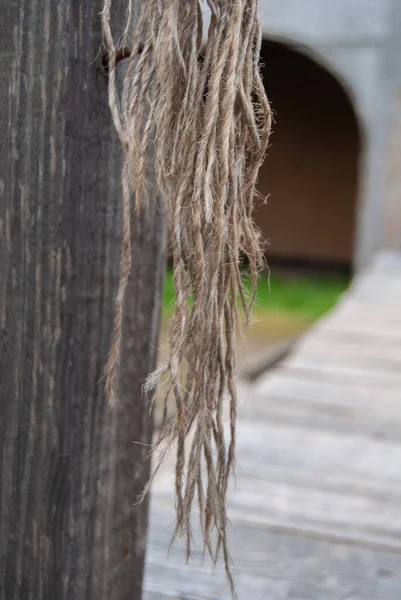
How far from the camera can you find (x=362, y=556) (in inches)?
60.8

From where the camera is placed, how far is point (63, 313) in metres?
0.91

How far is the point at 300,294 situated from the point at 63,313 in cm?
977

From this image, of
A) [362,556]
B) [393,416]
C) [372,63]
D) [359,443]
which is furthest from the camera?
[372,63]

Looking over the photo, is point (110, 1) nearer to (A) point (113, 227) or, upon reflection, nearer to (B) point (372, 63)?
(A) point (113, 227)

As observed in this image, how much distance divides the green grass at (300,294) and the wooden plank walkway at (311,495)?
5.20 m

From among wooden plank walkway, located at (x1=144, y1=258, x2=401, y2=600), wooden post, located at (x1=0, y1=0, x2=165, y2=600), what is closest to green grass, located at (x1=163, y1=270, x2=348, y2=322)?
wooden plank walkway, located at (x1=144, y1=258, x2=401, y2=600)

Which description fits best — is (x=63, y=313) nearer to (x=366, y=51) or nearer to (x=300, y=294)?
(x=366, y=51)

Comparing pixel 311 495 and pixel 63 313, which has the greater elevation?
pixel 63 313

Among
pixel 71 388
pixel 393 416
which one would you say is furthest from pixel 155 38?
pixel 393 416

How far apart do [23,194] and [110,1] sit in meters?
0.23

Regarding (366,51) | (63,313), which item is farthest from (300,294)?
(63,313)

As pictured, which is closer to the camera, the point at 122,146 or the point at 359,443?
the point at 122,146

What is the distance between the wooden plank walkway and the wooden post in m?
0.23

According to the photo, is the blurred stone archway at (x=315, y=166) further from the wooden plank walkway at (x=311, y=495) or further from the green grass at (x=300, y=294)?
the wooden plank walkway at (x=311, y=495)
